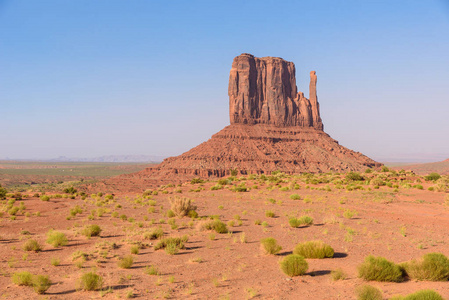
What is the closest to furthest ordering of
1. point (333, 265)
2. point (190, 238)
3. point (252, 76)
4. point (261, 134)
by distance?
point (333, 265)
point (190, 238)
point (261, 134)
point (252, 76)

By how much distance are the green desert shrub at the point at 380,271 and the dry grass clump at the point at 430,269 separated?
0.39m

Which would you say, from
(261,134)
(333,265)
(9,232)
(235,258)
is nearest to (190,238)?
(235,258)

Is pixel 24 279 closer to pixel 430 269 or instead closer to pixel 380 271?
pixel 380 271

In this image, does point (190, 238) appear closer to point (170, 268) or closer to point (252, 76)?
point (170, 268)

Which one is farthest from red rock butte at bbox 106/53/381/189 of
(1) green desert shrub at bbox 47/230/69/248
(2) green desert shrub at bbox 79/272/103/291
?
(2) green desert shrub at bbox 79/272/103/291

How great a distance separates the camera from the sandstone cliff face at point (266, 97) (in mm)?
129125

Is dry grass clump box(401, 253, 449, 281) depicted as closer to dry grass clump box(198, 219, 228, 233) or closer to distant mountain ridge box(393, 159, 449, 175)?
dry grass clump box(198, 219, 228, 233)

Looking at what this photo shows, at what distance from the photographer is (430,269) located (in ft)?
30.9

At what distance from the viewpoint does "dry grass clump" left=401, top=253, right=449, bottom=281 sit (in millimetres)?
9352

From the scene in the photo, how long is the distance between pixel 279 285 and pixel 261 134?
110908 mm

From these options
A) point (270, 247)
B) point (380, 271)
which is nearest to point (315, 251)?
point (270, 247)

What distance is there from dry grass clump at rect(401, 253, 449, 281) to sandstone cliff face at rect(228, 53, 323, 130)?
11700cm

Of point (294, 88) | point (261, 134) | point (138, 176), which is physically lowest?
point (138, 176)

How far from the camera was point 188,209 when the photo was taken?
2370 cm
